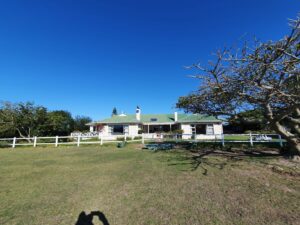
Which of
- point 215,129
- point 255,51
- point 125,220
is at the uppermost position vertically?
point 255,51

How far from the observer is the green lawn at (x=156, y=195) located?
3.89 meters

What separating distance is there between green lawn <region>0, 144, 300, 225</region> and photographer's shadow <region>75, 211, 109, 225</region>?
94 mm

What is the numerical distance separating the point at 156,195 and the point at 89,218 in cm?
179

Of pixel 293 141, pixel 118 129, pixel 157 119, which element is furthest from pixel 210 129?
pixel 293 141

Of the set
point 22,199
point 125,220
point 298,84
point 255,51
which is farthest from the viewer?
point 298,84

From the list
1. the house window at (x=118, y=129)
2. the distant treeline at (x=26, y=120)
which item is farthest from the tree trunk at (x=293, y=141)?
the distant treeline at (x=26, y=120)

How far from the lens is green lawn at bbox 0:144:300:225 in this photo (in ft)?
12.8

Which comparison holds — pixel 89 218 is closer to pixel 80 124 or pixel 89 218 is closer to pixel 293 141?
pixel 293 141

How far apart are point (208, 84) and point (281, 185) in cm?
489

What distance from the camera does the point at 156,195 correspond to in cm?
502

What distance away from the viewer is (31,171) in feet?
25.5

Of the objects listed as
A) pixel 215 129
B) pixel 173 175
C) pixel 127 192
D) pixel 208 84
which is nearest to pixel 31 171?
pixel 127 192

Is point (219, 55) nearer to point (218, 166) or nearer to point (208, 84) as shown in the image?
point (208, 84)

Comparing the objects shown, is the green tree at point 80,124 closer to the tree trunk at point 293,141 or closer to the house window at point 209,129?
the house window at point 209,129
